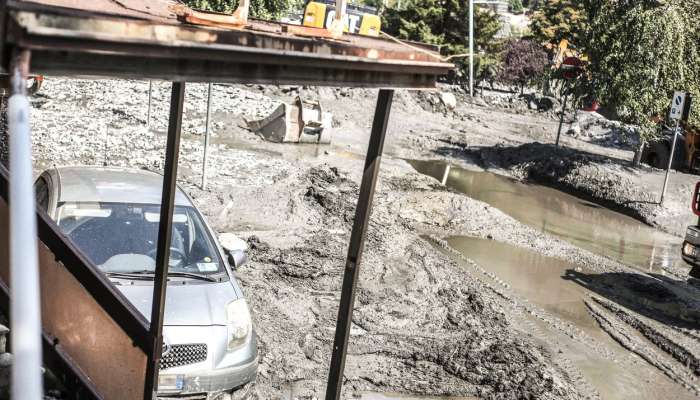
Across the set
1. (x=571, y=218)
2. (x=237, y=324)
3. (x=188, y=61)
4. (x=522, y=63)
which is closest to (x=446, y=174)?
(x=571, y=218)

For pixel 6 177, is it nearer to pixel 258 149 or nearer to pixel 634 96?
pixel 258 149

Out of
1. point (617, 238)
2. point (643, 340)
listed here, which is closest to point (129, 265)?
point (643, 340)

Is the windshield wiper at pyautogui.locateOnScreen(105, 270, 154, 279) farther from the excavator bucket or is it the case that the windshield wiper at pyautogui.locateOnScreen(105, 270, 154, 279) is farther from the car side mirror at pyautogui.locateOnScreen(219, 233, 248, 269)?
the excavator bucket

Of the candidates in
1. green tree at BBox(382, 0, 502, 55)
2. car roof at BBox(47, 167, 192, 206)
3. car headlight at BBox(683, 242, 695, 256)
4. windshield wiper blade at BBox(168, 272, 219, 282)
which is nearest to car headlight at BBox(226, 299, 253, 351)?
windshield wiper blade at BBox(168, 272, 219, 282)

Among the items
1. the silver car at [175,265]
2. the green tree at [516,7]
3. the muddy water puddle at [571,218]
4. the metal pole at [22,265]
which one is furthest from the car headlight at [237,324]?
the green tree at [516,7]

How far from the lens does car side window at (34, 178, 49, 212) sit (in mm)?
7086

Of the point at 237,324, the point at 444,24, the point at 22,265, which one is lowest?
the point at 237,324

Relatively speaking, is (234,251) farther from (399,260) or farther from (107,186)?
(399,260)

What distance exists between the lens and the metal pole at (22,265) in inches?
69.8

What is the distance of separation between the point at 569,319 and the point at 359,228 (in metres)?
6.87

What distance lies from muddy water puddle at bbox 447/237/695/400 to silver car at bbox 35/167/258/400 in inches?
162

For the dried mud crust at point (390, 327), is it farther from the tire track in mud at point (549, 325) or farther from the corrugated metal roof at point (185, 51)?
the corrugated metal roof at point (185, 51)

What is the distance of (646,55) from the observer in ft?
63.7

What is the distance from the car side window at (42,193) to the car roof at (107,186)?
4.3 inches
